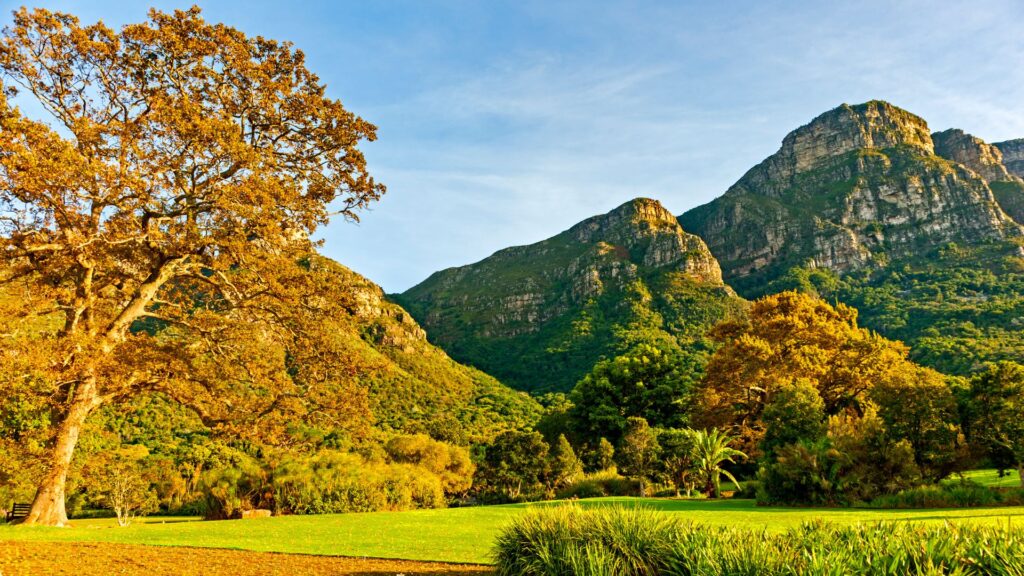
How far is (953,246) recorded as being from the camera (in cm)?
11581

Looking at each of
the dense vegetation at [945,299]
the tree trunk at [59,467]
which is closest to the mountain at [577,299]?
the dense vegetation at [945,299]

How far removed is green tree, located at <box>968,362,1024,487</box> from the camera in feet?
59.8

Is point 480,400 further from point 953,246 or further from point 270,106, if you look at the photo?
point 953,246

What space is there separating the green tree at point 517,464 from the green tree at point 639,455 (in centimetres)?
527

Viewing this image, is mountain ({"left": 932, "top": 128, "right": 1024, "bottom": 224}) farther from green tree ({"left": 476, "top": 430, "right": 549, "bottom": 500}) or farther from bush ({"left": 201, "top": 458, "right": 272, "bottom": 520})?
bush ({"left": 201, "top": 458, "right": 272, "bottom": 520})

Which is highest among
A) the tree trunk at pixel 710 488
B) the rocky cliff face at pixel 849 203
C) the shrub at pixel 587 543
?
the rocky cliff face at pixel 849 203

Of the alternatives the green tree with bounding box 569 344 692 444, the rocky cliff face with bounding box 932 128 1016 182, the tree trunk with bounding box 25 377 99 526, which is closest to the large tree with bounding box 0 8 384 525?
the tree trunk with bounding box 25 377 99 526

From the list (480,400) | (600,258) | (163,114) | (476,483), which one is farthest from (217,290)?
(600,258)

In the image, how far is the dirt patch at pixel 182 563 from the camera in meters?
7.34

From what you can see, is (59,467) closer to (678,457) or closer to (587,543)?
(587,543)

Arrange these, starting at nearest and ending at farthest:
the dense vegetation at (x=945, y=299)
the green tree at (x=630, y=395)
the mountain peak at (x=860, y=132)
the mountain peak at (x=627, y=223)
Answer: the green tree at (x=630, y=395) < the dense vegetation at (x=945, y=299) < the mountain peak at (x=627, y=223) < the mountain peak at (x=860, y=132)

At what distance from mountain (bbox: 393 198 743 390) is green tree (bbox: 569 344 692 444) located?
4111cm

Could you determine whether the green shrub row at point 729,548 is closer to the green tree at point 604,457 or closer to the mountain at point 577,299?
the green tree at point 604,457

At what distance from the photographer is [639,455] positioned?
2617cm
